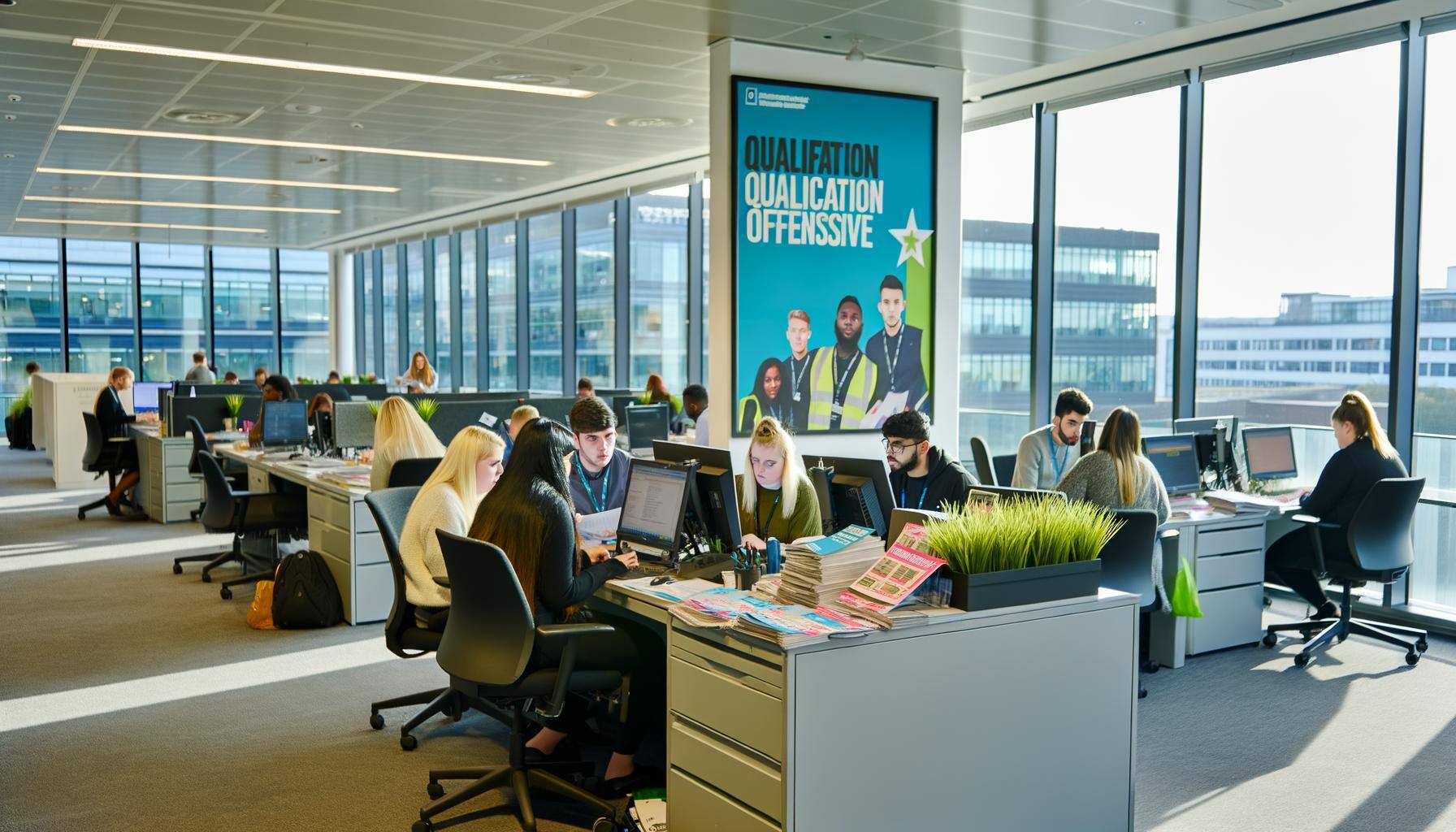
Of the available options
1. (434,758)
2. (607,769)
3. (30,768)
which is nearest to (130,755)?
(30,768)

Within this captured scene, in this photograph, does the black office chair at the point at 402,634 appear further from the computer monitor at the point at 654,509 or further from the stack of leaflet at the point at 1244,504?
the stack of leaflet at the point at 1244,504

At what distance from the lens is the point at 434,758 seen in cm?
456

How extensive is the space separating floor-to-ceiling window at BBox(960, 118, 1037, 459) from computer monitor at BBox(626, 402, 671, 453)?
8.37ft

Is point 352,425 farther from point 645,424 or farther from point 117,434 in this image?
point 117,434

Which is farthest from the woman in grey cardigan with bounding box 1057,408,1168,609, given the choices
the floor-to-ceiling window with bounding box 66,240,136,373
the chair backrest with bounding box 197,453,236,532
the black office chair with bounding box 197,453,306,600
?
the floor-to-ceiling window with bounding box 66,240,136,373

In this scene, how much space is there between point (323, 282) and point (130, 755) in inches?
746

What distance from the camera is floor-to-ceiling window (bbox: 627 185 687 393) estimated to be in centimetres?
1264

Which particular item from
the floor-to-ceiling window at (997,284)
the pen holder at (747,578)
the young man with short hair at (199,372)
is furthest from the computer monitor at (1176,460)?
the young man with short hair at (199,372)

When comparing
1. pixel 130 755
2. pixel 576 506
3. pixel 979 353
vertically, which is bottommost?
pixel 130 755

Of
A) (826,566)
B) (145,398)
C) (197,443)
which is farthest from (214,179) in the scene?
(826,566)

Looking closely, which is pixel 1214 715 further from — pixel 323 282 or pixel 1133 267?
pixel 323 282

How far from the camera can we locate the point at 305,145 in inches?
402

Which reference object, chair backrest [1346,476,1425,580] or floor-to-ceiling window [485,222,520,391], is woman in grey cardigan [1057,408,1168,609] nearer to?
chair backrest [1346,476,1425,580]

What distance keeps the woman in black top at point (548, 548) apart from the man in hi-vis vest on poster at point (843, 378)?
11.5 feet
